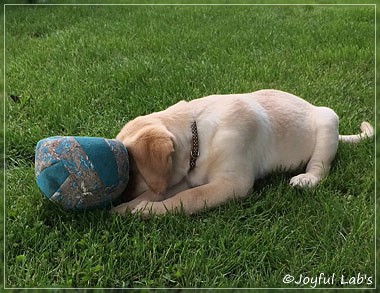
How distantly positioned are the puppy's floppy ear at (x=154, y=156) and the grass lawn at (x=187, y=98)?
0.22m

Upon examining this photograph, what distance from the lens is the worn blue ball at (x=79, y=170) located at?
282 centimetres

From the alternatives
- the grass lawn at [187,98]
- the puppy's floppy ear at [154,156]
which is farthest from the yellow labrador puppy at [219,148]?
the grass lawn at [187,98]

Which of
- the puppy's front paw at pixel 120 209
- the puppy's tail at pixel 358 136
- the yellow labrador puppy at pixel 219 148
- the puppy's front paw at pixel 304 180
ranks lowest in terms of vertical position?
the puppy's front paw at pixel 304 180

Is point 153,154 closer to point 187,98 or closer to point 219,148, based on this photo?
point 219,148

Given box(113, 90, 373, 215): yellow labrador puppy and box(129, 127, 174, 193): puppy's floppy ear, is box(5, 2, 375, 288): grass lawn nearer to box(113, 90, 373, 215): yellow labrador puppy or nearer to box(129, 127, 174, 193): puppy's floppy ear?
box(113, 90, 373, 215): yellow labrador puppy

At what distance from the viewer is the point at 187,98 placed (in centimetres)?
470

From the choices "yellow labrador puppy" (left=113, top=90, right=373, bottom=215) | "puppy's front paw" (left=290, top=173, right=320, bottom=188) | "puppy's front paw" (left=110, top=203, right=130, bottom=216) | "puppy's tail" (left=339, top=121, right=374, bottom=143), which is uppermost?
"yellow labrador puppy" (left=113, top=90, right=373, bottom=215)

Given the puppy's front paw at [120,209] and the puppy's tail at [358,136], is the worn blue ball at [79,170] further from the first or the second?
the puppy's tail at [358,136]

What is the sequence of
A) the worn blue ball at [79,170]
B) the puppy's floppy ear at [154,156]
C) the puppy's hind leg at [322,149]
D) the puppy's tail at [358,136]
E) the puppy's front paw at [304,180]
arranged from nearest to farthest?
the worn blue ball at [79,170] → the puppy's floppy ear at [154,156] → the puppy's front paw at [304,180] → the puppy's hind leg at [322,149] → the puppy's tail at [358,136]

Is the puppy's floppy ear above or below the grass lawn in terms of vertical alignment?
above

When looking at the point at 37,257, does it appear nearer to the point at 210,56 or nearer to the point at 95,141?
the point at 95,141

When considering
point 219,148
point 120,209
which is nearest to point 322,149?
point 219,148

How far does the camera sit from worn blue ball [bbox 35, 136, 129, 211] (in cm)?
282

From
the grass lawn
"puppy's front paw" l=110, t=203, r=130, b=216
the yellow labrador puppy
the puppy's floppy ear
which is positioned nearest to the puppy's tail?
the grass lawn
